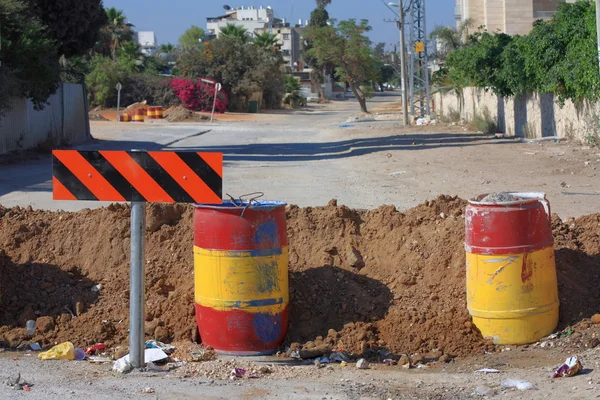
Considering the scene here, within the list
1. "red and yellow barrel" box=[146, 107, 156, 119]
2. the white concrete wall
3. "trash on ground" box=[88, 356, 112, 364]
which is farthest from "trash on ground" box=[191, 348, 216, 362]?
"red and yellow barrel" box=[146, 107, 156, 119]

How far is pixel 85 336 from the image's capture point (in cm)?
641

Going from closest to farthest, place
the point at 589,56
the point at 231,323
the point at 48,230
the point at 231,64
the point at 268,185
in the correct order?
the point at 231,323, the point at 48,230, the point at 268,185, the point at 589,56, the point at 231,64

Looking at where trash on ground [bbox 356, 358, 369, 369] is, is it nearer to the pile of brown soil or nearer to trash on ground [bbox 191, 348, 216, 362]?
the pile of brown soil

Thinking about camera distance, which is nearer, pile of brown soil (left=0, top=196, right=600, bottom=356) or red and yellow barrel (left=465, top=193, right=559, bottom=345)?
red and yellow barrel (left=465, top=193, right=559, bottom=345)

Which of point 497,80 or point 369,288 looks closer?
point 369,288

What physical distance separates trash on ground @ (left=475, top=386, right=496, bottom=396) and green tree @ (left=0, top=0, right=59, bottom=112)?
18970 mm

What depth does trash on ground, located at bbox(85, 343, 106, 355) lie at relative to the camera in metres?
6.19

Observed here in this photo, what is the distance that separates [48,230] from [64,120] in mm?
23231

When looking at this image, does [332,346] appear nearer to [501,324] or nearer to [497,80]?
[501,324]

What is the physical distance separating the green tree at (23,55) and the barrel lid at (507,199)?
17.8 meters

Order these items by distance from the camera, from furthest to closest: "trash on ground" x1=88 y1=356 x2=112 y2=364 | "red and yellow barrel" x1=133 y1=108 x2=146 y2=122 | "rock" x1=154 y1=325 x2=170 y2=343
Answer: "red and yellow barrel" x1=133 y1=108 x2=146 y2=122 → "rock" x1=154 y1=325 x2=170 y2=343 → "trash on ground" x1=88 y1=356 x2=112 y2=364

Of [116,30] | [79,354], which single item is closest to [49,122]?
[79,354]

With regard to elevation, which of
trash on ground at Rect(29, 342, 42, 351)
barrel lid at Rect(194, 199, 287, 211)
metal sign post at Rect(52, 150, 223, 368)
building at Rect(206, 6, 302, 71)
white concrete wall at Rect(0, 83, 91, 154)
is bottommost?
trash on ground at Rect(29, 342, 42, 351)

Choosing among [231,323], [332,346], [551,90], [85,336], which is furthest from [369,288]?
[551,90]
